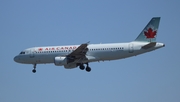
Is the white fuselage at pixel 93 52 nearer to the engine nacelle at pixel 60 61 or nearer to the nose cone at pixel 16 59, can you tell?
the nose cone at pixel 16 59

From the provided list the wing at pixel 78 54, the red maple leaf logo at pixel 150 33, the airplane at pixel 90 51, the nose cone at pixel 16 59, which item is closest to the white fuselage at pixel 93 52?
the airplane at pixel 90 51

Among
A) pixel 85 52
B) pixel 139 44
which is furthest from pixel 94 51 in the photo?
pixel 139 44

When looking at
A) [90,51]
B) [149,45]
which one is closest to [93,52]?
[90,51]

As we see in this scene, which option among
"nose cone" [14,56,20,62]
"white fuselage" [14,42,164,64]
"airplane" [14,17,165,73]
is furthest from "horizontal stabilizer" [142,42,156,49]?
"nose cone" [14,56,20,62]

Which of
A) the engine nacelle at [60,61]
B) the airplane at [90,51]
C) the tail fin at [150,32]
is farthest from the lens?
the tail fin at [150,32]

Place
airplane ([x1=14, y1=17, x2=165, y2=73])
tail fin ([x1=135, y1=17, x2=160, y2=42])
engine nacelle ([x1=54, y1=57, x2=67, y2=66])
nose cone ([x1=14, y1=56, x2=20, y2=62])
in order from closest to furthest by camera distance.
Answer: airplane ([x1=14, y1=17, x2=165, y2=73]) → engine nacelle ([x1=54, y1=57, x2=67, y2=66]) → tail fin ([x1=135, y1=17, x2=160, y2=42]) → nose cone ([x1=14, y1=56, x2=20, y2=62])

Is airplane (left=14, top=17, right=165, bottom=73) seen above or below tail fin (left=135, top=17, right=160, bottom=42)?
below

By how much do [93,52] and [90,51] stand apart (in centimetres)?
57

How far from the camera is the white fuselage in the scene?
80188 millimetres

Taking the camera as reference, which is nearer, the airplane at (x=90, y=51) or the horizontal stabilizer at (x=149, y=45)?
the horizontal stabilizer at (x=149, y=45)

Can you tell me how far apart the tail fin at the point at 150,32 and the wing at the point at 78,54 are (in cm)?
825

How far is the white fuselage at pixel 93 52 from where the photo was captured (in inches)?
3157

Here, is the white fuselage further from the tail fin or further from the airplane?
the tail fin

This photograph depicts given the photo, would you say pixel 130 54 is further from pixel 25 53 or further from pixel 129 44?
pixel 25 53
